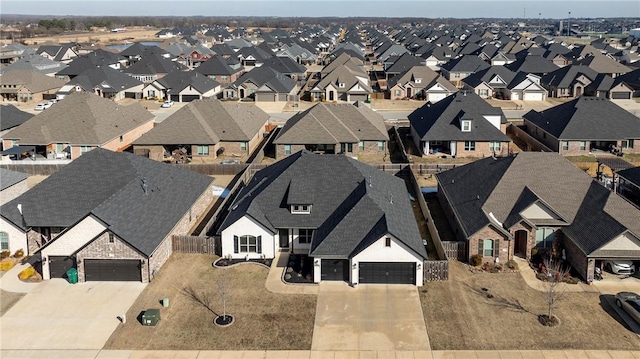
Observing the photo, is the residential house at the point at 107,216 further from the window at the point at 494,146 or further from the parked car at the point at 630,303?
the window at the point at 494,146

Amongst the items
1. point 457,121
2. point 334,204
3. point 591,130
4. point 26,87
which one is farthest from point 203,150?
point 26,87

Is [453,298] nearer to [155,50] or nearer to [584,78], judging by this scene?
[584,78]

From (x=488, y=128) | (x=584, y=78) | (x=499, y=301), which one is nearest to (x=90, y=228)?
(x=499, y=301)

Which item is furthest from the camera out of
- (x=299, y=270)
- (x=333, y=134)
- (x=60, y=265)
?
(x=333, y=134)

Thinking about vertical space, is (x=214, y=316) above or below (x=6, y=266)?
below

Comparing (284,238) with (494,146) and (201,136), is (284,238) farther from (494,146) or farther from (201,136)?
(494,146)

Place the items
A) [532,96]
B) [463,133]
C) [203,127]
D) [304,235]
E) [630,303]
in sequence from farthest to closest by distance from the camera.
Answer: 1. [532,96]
2. [203,127]
3. [463,133]
4. [304,235]
5. [630,303]
